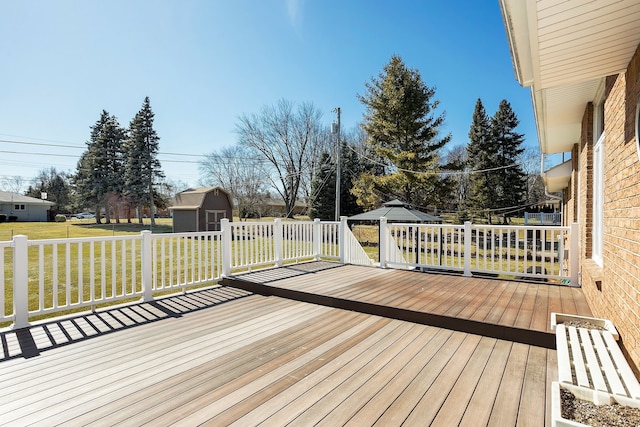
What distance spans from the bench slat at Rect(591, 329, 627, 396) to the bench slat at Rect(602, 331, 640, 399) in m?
0.03

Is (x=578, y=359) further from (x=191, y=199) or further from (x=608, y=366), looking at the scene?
(x=191, y=199)

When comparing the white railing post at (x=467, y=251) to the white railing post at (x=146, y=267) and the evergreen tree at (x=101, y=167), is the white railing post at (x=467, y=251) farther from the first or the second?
the evergreen tree at (x=101, y=167)

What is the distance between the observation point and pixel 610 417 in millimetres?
1479

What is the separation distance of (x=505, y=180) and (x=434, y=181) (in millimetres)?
9780

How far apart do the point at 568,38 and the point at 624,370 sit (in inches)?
78.4

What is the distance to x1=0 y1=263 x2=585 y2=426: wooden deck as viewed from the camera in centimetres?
A: 187

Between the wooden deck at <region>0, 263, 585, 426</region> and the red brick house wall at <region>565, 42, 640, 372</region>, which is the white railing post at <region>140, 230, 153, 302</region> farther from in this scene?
the red brick house wall at <region>565, 42, 640, 372</region>

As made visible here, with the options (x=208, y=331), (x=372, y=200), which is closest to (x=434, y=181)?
(x=372, y=200)

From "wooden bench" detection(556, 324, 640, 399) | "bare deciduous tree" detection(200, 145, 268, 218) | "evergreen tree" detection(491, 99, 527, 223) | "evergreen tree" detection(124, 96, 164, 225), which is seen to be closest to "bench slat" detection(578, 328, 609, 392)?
"wooden bench" detection(556, 324, 640, 399)

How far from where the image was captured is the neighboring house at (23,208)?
2675 centimetres

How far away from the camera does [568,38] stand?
200 cm

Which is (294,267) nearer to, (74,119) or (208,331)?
(208,331)

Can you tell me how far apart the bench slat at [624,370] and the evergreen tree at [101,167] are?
30.5 meters

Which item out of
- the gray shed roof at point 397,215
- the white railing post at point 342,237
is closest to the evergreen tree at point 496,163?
the gray shed roof at point 397,215
